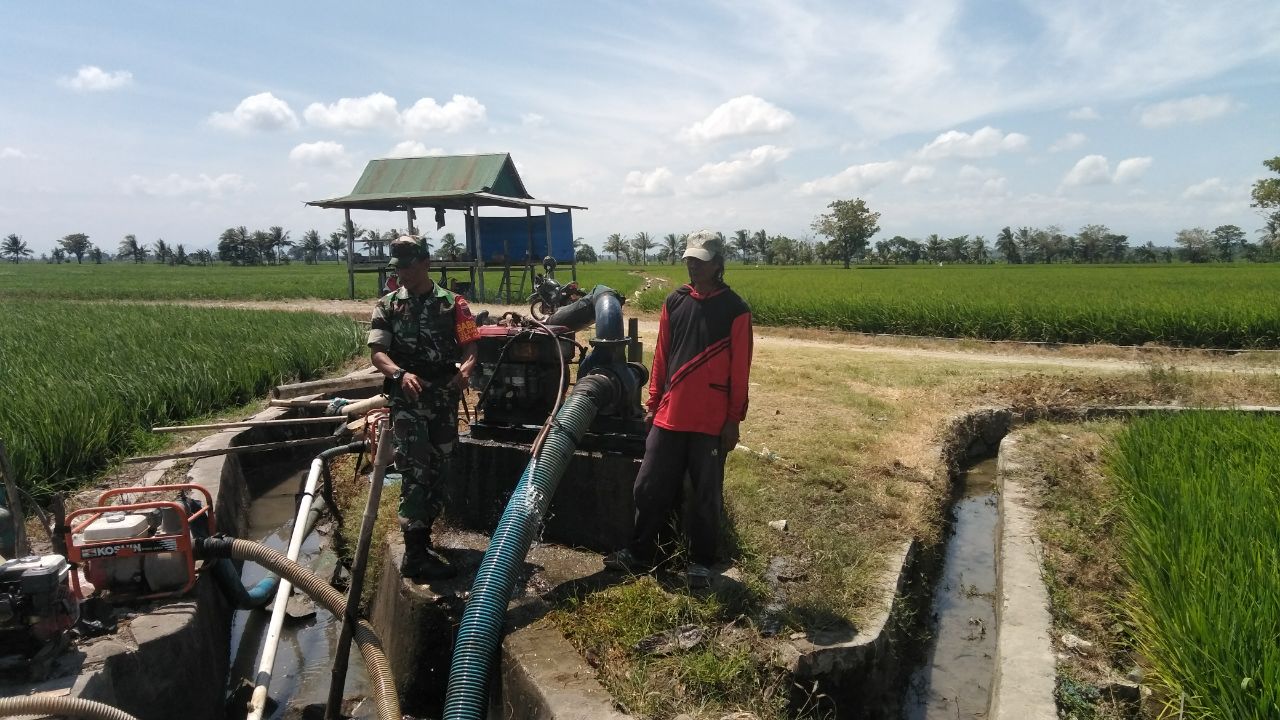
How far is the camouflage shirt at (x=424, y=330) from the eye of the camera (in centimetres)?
388

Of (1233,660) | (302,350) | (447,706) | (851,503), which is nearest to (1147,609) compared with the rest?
(1233,660)

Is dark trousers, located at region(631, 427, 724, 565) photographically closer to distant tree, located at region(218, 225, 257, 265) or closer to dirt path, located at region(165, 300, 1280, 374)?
dirt path, located at region(165, 300, 1280, 374)

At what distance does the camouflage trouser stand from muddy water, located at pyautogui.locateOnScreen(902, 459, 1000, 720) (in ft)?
8.70

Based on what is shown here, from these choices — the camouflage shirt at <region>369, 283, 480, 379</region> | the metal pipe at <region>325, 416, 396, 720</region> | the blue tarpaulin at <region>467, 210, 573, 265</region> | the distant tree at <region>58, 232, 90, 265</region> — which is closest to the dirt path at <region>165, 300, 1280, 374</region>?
the blue tarpaulin at <region>467, 210, 573, 265</region>

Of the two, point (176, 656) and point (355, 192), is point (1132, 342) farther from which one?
point (355, 192)

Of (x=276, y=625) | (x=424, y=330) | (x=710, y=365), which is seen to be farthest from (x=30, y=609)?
(x=710, y=365)

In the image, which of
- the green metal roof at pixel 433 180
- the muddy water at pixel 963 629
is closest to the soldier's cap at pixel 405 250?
the muddy water at pixel 963 629

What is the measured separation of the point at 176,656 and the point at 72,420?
321cm

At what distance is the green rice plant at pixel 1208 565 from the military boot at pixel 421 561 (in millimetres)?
3219

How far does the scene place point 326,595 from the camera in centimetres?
343

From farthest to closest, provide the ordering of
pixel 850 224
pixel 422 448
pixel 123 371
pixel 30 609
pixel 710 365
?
pixel 850 224, pixel 123 371, pixel 422 448, pixel 710 365, pixel 30 609

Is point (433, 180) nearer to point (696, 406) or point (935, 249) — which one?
point (696, 406)

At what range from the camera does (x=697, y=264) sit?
364cm

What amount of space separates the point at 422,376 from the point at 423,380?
0.12 ft
